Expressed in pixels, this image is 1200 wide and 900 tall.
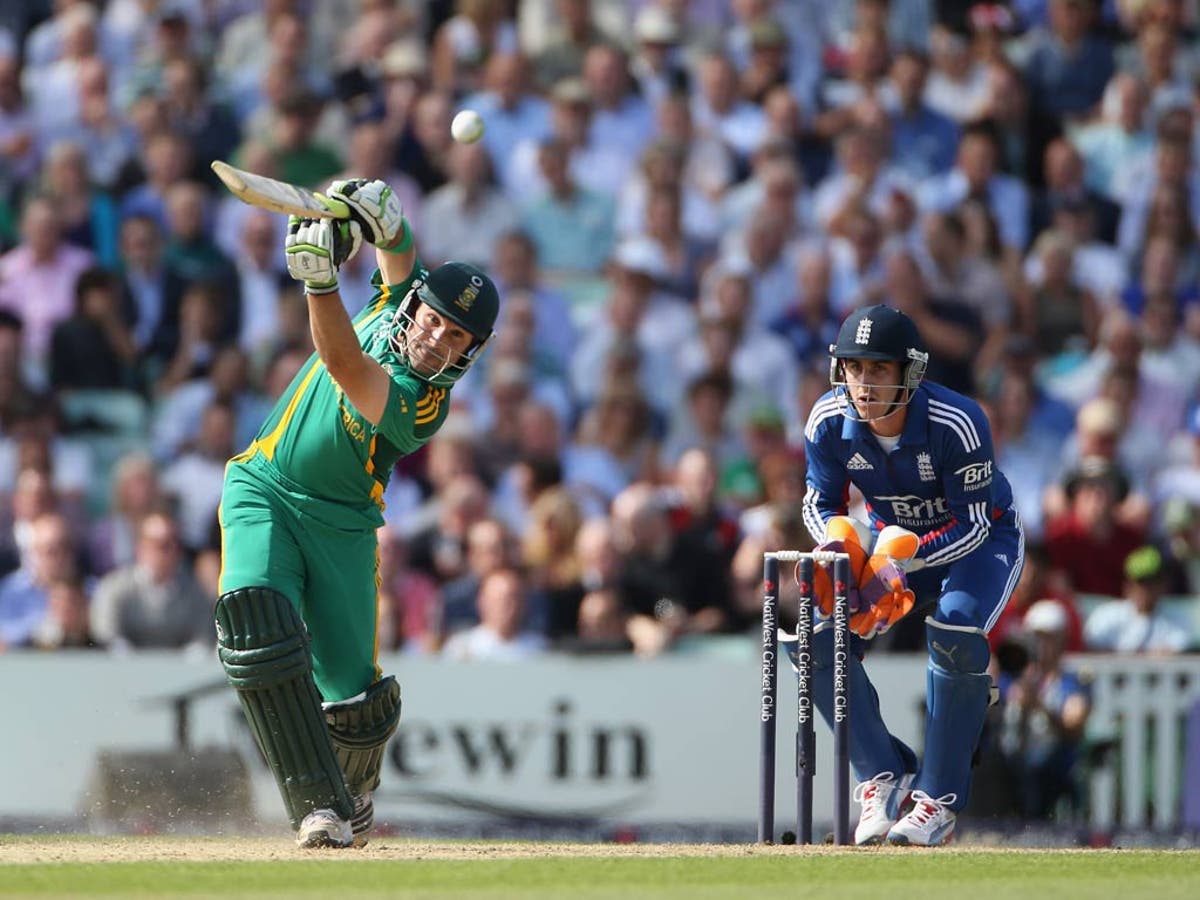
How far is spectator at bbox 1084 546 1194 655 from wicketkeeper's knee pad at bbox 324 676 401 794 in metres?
5.18

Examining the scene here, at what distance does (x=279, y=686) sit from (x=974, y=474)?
2.71 meters

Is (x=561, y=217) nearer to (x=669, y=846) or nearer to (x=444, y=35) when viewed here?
(x=444, y=35)

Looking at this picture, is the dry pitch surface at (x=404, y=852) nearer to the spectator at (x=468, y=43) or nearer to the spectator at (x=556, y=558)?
the spectator at (x=556, y=558)

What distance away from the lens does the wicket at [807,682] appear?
8.08m

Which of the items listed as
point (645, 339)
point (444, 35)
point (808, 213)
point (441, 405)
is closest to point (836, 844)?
point (441, 405)

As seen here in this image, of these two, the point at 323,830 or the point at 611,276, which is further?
the point at 611,276

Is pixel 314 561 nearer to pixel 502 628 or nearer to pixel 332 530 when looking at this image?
pixel 332 530

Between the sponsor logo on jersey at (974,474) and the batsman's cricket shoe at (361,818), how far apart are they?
2.56m

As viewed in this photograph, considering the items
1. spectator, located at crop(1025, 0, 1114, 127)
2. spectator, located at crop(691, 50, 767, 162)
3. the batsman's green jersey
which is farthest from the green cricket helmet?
spectator, located at crop(1025, 0, 1114, 127)

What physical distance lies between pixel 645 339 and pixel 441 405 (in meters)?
5.97

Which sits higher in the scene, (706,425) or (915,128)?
(915,128)

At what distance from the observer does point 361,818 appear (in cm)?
819

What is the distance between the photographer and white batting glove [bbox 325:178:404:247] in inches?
312

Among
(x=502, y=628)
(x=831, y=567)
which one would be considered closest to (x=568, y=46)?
(x=502, y=628)
